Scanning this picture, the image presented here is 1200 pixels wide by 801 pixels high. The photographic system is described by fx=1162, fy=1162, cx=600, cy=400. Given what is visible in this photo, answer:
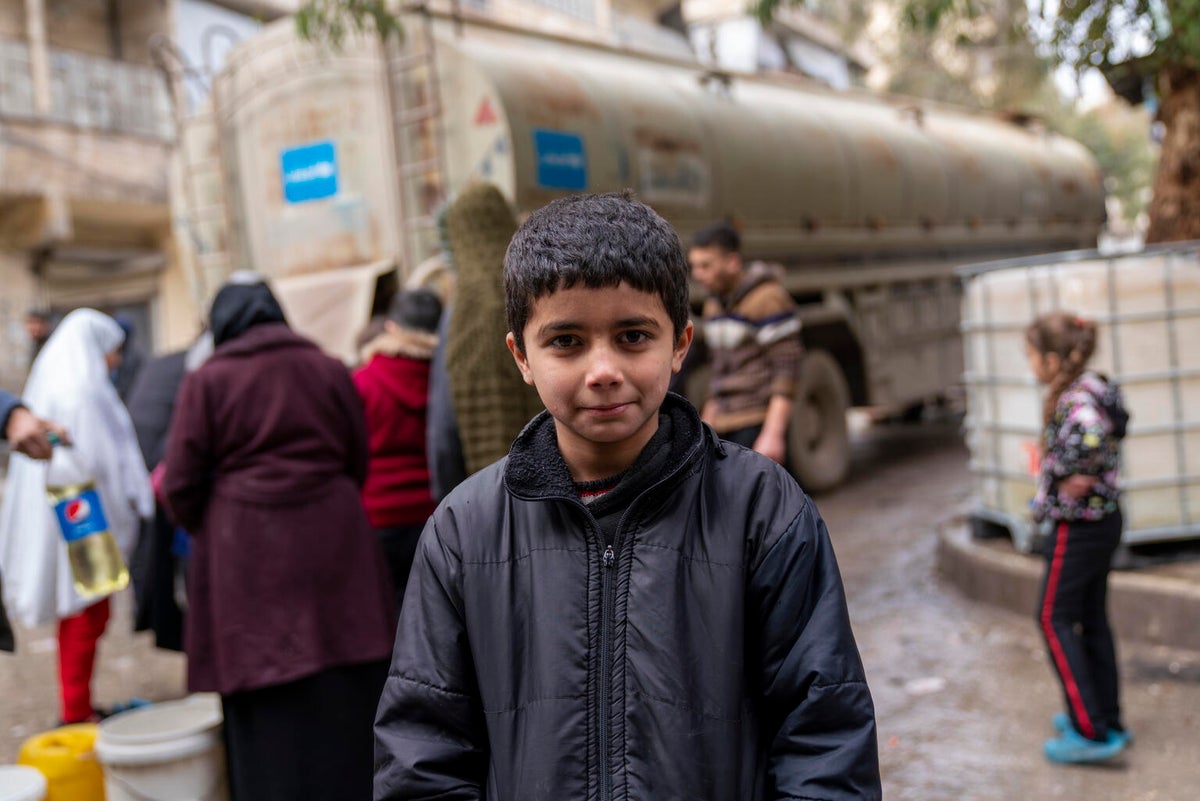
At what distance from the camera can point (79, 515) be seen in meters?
4.04

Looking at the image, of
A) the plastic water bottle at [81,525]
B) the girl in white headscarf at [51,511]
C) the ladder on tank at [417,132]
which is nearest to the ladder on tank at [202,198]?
the ladder on tank at [417,132]

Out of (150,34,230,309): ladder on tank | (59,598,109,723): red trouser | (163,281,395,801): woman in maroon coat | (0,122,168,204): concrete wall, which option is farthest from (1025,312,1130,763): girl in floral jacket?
(0,122,168,204): concrete wall

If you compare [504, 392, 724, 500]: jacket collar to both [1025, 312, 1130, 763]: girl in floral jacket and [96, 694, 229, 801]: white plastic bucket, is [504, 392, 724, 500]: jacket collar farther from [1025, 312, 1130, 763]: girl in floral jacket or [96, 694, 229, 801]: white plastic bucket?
[1025, 312, 1130, 763]: girl in floral jacket

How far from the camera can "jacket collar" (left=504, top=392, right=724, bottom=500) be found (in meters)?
1.52

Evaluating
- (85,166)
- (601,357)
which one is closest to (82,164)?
(85,166)

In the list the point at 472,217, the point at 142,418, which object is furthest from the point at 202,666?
the point at 142,418

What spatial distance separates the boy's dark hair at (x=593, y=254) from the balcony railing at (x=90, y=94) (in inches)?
520

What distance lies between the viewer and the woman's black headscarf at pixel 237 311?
3.30 metres

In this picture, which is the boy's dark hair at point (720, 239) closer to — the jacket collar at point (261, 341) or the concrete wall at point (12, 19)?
the jacket collar at point (261, 341)

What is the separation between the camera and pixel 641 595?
1.46m

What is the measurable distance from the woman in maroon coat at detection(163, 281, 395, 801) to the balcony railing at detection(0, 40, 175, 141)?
11.4 m

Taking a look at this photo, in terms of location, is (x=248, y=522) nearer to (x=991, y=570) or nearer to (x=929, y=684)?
(x=929, y=684)

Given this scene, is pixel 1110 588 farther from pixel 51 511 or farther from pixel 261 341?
pixel 51 511

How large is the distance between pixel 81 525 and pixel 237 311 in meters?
1.28
